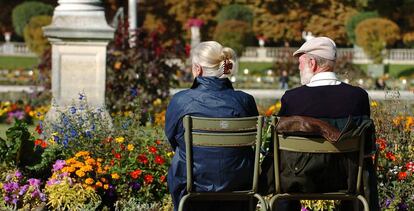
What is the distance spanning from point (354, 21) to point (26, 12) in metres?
13.7

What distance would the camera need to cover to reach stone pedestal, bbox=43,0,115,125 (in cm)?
952

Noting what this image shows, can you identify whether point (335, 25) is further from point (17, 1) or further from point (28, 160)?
point (28, 160)

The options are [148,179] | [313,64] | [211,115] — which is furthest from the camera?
[148,179]

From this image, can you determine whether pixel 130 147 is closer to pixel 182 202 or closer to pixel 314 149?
pixel 182 202

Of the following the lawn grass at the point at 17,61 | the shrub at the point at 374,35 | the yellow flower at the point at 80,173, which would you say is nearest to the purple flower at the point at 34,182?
the yellow flower at the point at 80,173

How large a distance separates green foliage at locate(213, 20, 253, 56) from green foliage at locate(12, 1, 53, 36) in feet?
25.8

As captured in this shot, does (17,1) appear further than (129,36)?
Yes

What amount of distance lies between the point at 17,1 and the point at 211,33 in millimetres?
9293

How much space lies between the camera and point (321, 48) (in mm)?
5230

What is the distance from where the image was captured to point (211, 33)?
1794 inches

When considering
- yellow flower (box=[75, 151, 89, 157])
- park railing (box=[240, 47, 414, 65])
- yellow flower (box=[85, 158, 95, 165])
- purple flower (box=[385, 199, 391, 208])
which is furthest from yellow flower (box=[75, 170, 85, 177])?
park railing (box=[240, 47, 414, 65])

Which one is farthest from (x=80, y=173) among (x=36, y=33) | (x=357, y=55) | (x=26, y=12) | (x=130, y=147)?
(x=26, y=12)

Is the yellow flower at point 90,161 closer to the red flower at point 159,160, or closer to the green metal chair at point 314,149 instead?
the red flower at point 159,160

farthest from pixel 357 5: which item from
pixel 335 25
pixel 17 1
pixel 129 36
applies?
pixel 129 36
